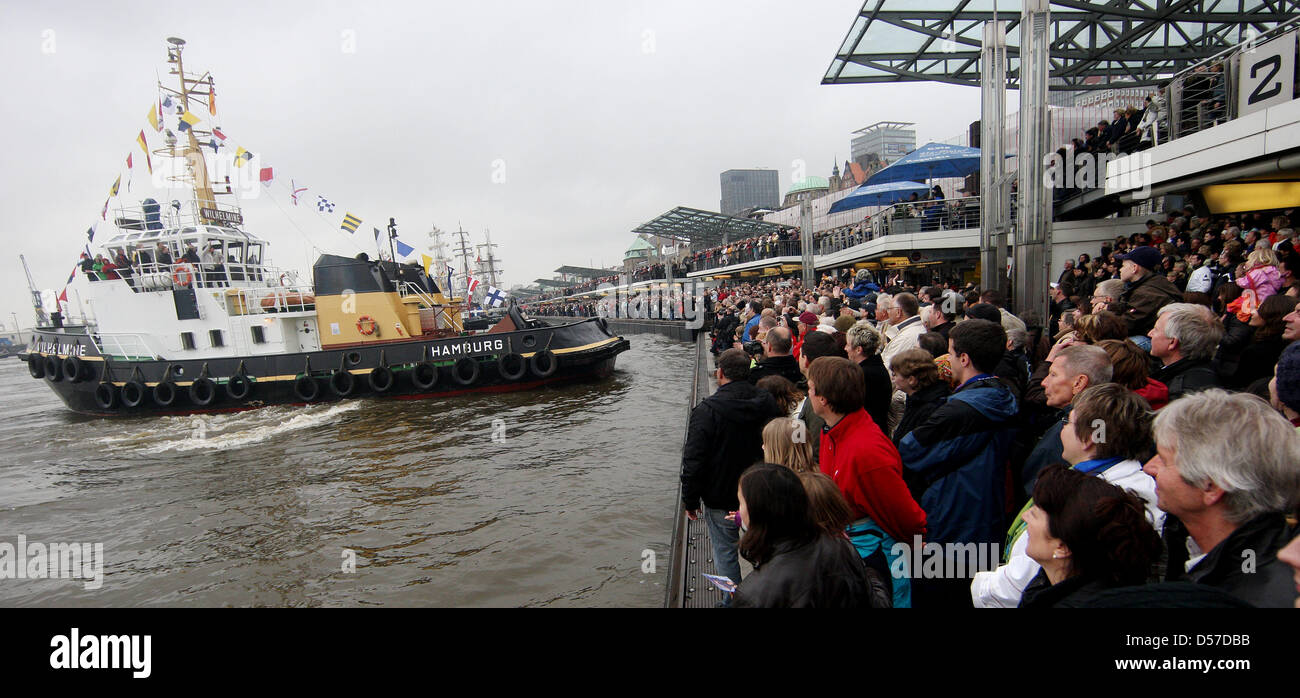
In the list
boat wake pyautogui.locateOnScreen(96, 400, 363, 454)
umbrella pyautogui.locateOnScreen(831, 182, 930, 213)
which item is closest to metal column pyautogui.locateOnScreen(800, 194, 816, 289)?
umbrella pyautogui.locateOnScreen(831, 182, 930, 213)

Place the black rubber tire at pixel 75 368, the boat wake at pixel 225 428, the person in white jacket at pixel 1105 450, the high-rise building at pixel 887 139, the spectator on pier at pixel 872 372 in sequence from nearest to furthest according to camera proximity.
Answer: the person in white jacket at pixel 1105 450 → the spectator on pier at pixel 872 372 → the boat wake at pixel 225 428 → the black rubber tire at pixel 75 368 → the high-rise building at pixel 887 139

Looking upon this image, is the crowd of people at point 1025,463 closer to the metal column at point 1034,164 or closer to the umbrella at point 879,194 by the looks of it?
the metal column at point 1034,164

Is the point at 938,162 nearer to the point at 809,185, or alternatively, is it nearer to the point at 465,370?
the point at 465,370

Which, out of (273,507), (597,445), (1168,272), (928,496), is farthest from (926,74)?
(273,507)

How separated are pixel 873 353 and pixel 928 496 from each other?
1168 millimetres

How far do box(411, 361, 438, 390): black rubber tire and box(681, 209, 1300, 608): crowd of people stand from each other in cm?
1121

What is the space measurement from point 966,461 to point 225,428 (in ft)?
47.1

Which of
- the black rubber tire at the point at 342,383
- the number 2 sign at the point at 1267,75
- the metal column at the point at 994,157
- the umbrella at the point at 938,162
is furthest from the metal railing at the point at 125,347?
the umbrella at the point at 938,162

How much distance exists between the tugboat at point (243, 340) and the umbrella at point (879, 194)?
1032cm

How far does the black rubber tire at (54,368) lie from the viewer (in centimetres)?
1492

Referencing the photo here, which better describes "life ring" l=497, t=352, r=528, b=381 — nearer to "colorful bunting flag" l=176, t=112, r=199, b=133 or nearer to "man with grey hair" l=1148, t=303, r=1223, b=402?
"colorful bunting flag" l=176, t=112, r=199, b=133

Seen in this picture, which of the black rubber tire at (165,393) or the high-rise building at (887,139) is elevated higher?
the high-rise building at (887,139)

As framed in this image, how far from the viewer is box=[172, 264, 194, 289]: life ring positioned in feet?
48.4

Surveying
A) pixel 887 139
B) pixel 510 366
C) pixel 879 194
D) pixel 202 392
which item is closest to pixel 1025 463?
pixel 510 366
